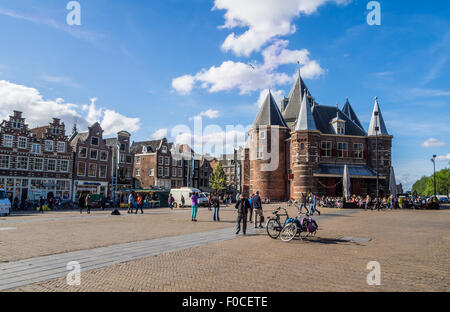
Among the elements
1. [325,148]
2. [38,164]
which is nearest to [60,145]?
[38,164]

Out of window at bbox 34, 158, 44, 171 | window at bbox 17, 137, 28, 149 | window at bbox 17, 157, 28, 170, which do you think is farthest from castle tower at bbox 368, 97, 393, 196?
window at bbox 17, 157, 28, 170

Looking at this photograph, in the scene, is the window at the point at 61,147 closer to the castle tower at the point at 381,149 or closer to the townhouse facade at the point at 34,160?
the townhouse facade at the point at 34,160

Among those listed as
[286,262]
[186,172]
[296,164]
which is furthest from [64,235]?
[186,172]

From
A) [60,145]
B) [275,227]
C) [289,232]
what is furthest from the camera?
[60,145]

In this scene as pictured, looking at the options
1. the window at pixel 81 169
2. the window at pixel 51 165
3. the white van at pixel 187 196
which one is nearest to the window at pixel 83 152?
the window at pixel 81 169

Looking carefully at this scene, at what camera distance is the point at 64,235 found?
1197 cm

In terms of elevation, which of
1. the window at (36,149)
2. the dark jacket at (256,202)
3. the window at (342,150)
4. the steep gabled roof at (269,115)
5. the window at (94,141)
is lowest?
the dark jacket at (256,202)

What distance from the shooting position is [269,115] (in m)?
46.5

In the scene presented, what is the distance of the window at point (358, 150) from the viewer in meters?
43.4

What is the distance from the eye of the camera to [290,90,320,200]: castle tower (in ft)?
130

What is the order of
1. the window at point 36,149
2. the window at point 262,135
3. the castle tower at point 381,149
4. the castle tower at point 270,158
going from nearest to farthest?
the window at point 36,149 < the castle tower at point 381,149 < the castle tower at point 270,158 < the window at point 262,135

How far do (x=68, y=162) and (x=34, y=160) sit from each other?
167 inches

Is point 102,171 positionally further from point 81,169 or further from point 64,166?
point 64,166

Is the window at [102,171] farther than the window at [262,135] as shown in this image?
No
